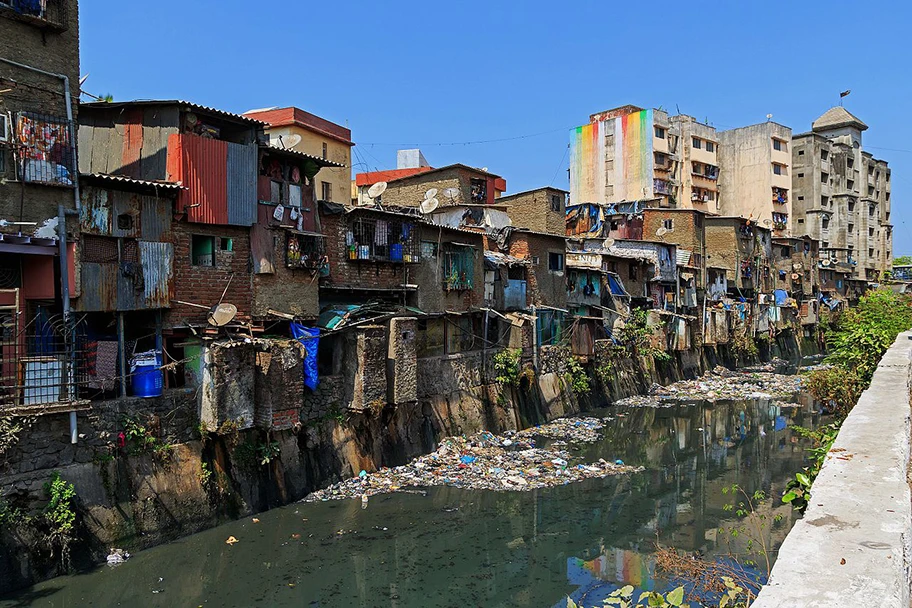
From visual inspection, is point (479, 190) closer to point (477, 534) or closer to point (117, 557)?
point (477, 534)

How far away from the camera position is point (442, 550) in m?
11.9

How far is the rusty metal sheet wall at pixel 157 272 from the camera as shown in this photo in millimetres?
12492

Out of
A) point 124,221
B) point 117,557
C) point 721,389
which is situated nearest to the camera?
point 117,557

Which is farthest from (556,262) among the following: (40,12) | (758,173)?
(758,173)

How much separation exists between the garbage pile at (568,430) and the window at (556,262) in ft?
17.8

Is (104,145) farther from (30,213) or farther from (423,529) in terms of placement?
(423,529)

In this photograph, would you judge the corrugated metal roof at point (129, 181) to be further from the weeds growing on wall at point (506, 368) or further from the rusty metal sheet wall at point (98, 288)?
the weeds growing on wall at point (506, 368)

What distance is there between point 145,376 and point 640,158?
37709 millimetres

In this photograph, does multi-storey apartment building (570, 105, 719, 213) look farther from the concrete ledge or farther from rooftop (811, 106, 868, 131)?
the concrete ledge

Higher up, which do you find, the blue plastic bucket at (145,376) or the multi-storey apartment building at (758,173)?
the multi-storey apartment building at (758,173)

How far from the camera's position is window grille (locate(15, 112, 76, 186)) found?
10859 millimetres

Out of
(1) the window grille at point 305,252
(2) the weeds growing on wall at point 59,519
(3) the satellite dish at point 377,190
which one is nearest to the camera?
(2) the weeds growing on wall at point 59,519

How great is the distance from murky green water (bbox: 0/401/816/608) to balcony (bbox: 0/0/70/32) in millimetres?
8586

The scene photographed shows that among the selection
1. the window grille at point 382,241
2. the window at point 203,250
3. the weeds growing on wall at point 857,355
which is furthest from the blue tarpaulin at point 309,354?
the weeds growing on wall at point 857,355
